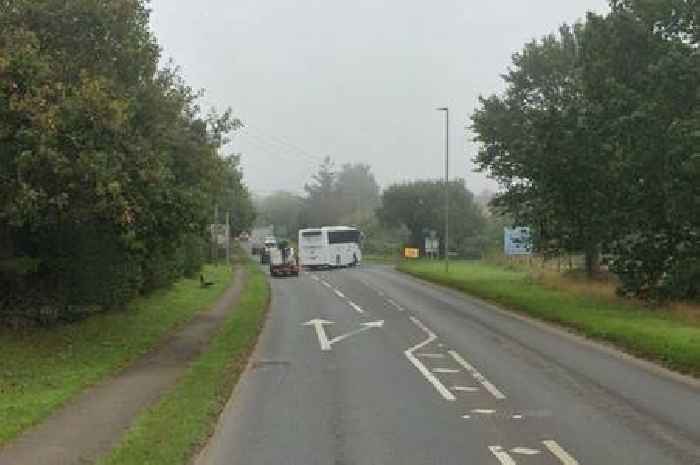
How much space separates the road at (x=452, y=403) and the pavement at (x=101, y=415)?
3.83 feet

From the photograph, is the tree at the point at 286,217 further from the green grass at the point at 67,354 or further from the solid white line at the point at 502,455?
the solid white line at the point at 502,455

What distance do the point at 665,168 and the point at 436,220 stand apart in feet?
215

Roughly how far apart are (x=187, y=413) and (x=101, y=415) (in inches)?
43.1

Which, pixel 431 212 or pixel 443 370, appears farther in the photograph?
pixel 431 212

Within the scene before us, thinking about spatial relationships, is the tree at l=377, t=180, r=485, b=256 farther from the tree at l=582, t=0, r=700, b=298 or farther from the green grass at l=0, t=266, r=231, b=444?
the green grass at l=0, t=266, r=231, b=444

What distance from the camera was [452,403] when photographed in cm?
1255

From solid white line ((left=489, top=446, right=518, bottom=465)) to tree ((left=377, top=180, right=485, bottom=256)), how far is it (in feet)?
266

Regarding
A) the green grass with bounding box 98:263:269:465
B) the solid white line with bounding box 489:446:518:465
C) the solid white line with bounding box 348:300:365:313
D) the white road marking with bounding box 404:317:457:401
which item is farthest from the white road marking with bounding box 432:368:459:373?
the solid white line with bounding box 348:300:365:313

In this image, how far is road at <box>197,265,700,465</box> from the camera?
9406mm

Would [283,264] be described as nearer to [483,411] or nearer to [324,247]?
[324,247]

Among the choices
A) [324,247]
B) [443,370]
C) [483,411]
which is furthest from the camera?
[324,247]

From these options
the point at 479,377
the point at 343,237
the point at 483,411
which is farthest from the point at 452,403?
the point at 343,237

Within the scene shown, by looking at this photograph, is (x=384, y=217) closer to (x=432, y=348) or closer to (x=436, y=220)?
(x=436, y=220)

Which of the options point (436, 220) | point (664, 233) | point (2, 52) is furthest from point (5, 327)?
point (436, 220)
